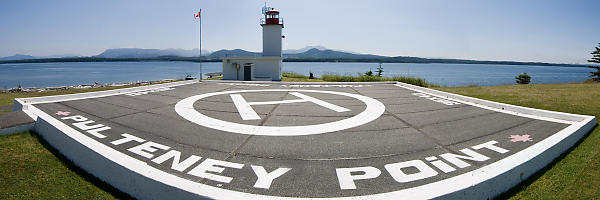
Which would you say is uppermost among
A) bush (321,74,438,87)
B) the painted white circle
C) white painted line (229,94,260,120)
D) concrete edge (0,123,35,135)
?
bush (321,74,438,87)

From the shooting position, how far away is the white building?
2289cm

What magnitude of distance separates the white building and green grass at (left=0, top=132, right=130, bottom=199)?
1811 centimetres

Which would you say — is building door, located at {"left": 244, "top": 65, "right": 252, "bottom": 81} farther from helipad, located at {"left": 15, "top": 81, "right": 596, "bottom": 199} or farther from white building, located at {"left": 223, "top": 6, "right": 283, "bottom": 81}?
helipad, located at {"left": 15, "top": 81, "right": 596, "bottom": 199}

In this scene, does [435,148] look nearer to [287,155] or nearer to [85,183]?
[287,155]

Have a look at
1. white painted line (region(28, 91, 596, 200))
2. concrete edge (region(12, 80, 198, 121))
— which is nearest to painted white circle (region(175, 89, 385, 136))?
white painted line (region(28, 91, 596, 200))

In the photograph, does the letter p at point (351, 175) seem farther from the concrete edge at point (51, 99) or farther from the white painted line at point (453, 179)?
the concrete edge at point (51, 99)

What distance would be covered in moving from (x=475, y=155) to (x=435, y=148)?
22.6 inches

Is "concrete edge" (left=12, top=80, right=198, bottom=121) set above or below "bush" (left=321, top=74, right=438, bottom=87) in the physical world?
below

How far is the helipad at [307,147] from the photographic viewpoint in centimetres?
300

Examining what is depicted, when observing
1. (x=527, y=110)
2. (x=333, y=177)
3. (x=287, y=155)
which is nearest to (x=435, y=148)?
(x=333, y=177)

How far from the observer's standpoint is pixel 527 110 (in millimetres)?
7191

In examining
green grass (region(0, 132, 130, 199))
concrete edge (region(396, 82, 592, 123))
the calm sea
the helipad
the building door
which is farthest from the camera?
the calm sea

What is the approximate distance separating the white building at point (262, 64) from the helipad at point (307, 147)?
15.0m

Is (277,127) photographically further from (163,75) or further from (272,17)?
(163,75)
